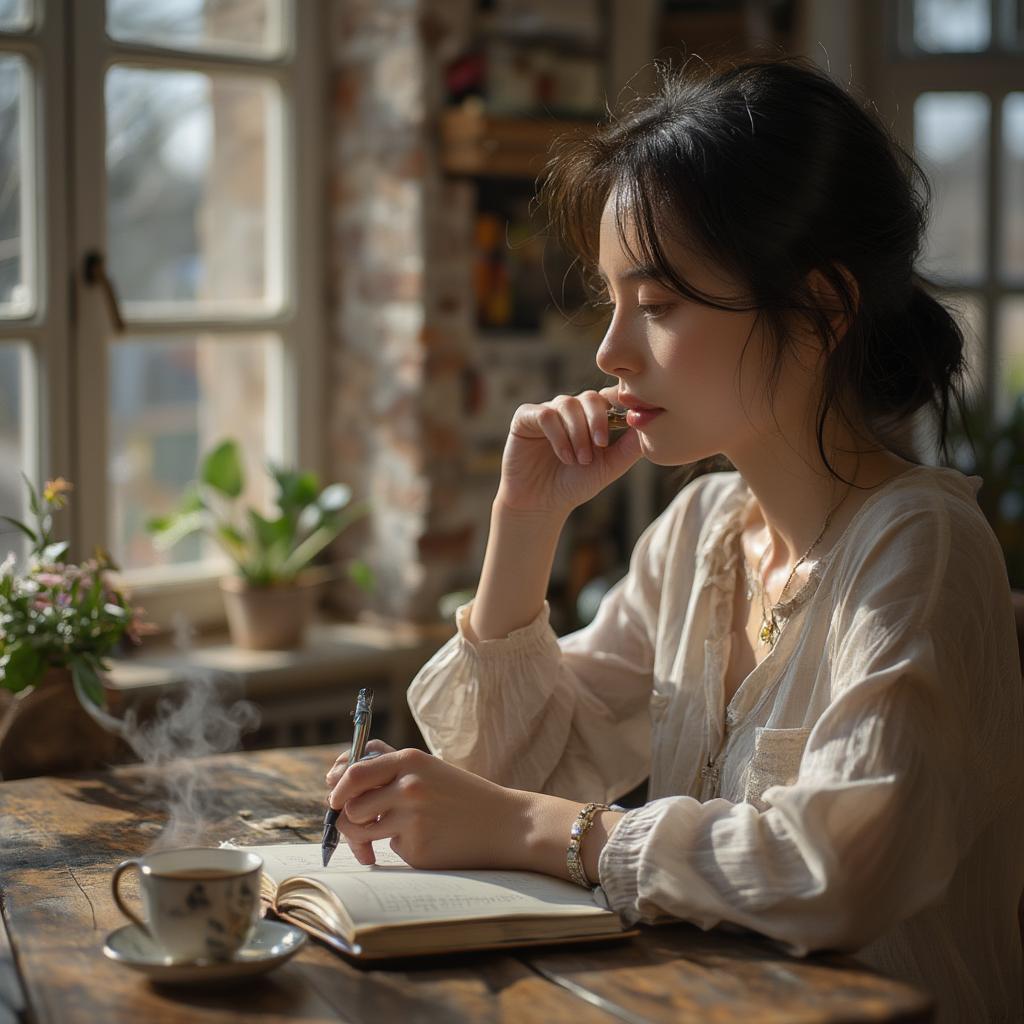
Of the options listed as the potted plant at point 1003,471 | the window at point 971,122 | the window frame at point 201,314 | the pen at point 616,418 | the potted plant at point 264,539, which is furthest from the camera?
the window at point 971,122

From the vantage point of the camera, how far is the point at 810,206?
1373 millimetres

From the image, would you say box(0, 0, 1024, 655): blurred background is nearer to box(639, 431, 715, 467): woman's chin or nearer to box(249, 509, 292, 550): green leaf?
box(249, 509, 292, 550): green leaf

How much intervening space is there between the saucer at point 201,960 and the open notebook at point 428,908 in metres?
0.05

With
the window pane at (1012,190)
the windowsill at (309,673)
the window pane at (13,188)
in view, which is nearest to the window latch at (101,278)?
the window pane at (13,188)

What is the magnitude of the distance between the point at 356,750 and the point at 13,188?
170 centimetres

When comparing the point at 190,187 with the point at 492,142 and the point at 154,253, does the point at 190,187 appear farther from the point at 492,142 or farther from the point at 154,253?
the point at 492,142

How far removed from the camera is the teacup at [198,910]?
1.09m

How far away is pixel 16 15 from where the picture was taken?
260 cm

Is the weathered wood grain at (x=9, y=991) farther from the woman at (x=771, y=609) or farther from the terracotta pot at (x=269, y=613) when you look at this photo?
the terracotta pot at (x=269, y=613)

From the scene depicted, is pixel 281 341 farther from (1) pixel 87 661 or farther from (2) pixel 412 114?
(1) pixel 87 661

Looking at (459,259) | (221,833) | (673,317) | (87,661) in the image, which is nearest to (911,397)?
(673,317)

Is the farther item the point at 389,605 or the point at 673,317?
the point at 389,605

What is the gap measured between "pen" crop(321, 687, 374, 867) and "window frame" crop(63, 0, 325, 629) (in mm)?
1526

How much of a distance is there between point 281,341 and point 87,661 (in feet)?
4.50
